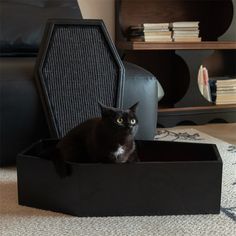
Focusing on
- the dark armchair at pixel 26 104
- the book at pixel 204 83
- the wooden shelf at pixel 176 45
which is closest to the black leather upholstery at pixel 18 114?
the dark armchair at pixel 26 104

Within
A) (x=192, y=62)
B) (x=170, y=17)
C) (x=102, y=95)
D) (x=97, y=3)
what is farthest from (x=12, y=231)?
(x=170, y=17)

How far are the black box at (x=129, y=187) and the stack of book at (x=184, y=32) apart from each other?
120 centimetres

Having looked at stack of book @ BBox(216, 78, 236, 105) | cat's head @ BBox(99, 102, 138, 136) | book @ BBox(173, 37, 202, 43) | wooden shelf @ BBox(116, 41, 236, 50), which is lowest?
stack of book @ BBox(216, 78, 236, 105)

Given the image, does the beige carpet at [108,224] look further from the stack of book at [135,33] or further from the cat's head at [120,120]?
the stack of book at [135,33]

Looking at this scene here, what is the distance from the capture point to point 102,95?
1362 millimetres

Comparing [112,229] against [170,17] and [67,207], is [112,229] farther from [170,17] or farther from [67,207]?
[170,17]

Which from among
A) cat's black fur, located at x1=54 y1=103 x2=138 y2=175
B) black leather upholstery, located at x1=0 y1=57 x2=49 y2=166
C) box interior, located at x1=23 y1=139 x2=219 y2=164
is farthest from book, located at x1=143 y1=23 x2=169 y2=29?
cat's black fur, located at x1=54 y1=103 x2=138 y2=175

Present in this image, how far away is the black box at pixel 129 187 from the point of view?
930 mm

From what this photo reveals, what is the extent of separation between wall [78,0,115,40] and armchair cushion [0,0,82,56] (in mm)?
338

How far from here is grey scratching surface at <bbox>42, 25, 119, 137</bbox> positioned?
1.32 metres

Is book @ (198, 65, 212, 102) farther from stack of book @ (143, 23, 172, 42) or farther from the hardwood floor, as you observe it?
stack of book @ (143, 23, 172, 42)

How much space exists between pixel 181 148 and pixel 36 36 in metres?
0.91

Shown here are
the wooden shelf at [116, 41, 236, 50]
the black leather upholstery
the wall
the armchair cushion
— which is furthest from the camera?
the wall

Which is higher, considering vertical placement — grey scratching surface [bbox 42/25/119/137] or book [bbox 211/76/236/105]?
grey scratching surface [bbox 42/25/119/137]
